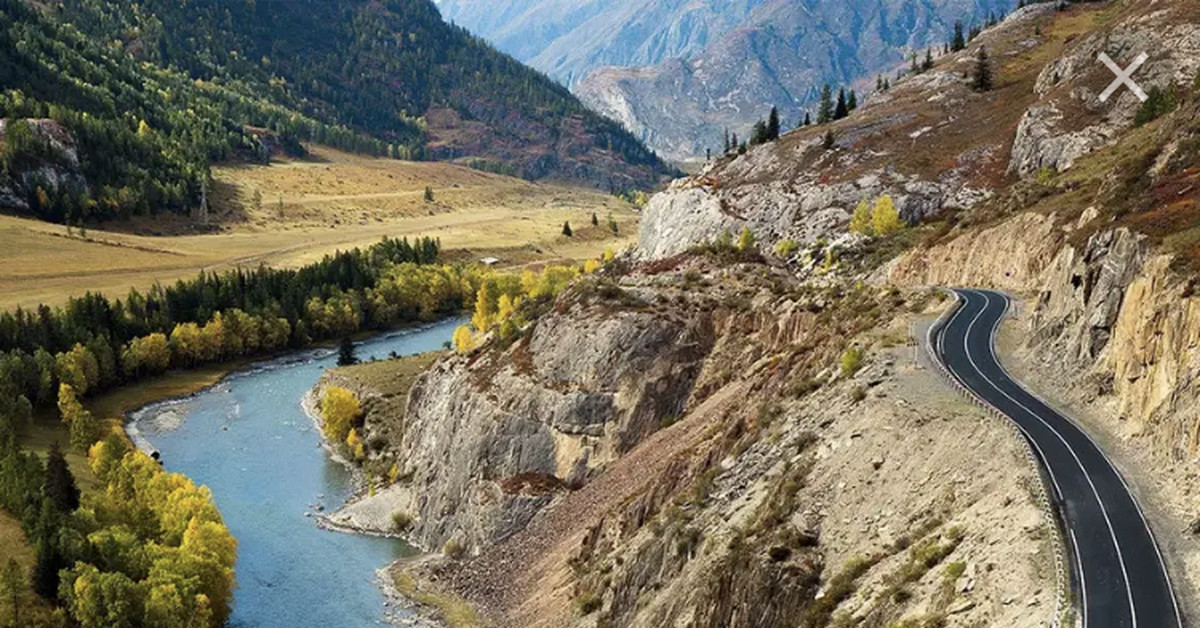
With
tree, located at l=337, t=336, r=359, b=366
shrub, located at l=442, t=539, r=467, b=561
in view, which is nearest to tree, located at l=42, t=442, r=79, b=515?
shrub, located at l=442, t=539, r=467, b=561

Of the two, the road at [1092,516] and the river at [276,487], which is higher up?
the road at [1092,516]

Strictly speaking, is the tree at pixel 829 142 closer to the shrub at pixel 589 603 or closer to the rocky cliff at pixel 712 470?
the rocky cliff at pixel 712 470

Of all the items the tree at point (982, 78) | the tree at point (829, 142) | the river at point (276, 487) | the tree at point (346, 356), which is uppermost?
the tree at point (982, 78)

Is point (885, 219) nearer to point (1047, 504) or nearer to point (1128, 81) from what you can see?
point (1128, 81)

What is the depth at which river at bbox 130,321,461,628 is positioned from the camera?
241 feet

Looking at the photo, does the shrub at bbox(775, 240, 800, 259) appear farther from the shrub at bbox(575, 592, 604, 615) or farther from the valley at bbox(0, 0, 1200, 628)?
the shrub at bbox(575, 592, 604, 615)

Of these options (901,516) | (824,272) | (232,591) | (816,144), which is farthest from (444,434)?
(816,144)

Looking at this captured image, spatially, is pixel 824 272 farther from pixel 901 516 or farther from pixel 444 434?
pixel 901 516

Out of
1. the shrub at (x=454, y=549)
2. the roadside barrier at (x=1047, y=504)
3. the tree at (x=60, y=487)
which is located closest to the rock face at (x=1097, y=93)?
the roadside barrier at (x=1047, y=504)

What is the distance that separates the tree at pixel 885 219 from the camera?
10125 centimetres

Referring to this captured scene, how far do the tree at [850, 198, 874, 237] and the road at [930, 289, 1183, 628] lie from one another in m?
52.8

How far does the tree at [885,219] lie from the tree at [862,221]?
76 cm

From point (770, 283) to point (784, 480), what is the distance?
38.2m

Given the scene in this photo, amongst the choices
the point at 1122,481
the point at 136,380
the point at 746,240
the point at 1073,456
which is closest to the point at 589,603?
the point at 1073,456
